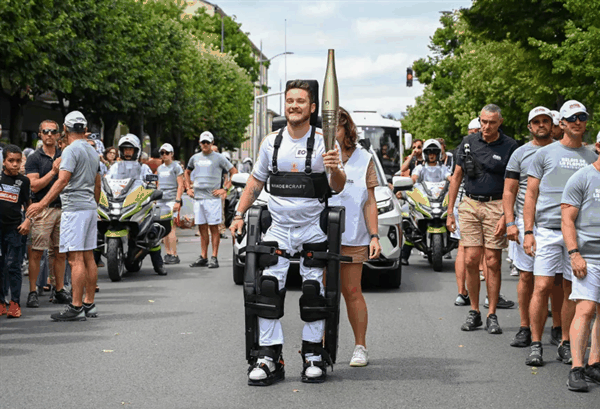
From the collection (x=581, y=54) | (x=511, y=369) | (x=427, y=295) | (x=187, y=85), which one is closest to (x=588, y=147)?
(x=511, y=369)

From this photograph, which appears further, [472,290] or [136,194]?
[136,194]

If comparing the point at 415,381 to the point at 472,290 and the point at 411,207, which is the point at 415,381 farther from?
the point at 411,207

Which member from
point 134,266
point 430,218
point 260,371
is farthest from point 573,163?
point 134,266

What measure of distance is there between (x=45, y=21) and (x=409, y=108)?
74.4 m

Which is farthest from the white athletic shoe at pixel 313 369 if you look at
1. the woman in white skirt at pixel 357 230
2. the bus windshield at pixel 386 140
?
the bus windshield at pixel 386 140

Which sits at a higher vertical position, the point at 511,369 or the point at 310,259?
the point at 310,259

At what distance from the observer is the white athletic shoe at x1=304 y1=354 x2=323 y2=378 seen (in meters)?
6.61

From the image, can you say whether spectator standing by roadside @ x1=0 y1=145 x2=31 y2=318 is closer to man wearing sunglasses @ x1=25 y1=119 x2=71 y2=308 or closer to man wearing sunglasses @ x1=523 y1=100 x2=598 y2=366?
man wearing sunglasses @ x1=25 y1=119 x2=71 y2=308

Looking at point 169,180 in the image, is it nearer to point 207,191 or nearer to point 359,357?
point 207,191

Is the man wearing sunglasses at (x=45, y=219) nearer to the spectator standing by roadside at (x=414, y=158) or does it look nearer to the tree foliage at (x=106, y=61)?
the spectator standing by roadside at (x=414, y=158)

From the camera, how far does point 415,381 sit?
6730 millimetres

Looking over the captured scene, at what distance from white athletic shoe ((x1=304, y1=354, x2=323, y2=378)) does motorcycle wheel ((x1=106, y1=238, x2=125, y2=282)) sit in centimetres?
691

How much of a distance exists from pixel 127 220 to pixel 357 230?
6643 mm

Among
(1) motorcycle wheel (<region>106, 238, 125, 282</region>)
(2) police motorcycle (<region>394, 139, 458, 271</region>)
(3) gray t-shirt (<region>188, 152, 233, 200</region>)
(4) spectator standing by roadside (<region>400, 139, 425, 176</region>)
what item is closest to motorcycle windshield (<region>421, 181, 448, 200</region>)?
(2) police motorcycle (<region>394, 139, 458, 271</region>)
